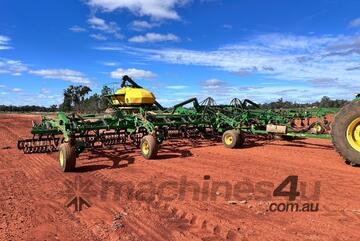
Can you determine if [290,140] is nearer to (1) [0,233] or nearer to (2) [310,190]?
(2) [310,190]

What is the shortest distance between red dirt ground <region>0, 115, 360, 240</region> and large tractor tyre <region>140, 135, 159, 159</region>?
0.79 ft

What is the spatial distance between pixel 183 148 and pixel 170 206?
6374 mm

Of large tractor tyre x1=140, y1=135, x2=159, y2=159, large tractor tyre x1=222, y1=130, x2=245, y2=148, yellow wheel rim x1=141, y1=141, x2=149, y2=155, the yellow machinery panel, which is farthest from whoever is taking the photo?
the yellow machinery panel

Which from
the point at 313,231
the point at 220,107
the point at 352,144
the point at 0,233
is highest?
the point at 220,107

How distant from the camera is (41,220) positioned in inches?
189

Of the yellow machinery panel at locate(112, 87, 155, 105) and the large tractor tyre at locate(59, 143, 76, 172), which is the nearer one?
the large tractor tyre at locate(59, 143, 76, 172)

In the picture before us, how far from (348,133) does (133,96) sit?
26.4ft

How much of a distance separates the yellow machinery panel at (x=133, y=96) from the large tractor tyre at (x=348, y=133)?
764 centimetres

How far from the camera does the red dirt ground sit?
13.9ft

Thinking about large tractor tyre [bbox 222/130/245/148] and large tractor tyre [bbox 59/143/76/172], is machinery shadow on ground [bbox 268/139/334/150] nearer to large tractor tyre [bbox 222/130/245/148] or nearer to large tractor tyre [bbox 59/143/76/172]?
large tractor tyre [bbox 222/130/245/148]

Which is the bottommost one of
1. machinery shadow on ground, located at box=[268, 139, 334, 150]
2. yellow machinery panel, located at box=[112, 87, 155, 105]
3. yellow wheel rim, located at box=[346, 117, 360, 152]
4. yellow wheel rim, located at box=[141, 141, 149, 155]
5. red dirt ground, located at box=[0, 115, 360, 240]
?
red dirt ground, located at box=[0, 115, 360, 240]

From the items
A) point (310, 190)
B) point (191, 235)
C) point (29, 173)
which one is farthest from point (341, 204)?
point (29, 173)

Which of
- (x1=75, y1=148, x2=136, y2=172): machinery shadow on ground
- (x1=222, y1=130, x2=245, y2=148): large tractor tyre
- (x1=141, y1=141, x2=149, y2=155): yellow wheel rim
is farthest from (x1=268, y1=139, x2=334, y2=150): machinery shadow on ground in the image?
(x1=75, y1=148, x2=136, y2=172): machinery shadow on ground

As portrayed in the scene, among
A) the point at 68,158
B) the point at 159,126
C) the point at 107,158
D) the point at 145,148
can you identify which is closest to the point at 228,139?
the point at 159,126
